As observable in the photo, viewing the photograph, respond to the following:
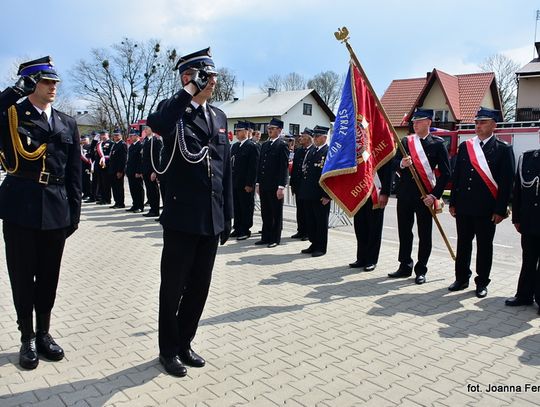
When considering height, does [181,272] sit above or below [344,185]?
below

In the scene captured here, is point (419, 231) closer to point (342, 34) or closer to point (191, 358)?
point (342, 34)

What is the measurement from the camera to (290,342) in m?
4.05

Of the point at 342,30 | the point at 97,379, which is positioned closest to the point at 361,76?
the point at 342,30

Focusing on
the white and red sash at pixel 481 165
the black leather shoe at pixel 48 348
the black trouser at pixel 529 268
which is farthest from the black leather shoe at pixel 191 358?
the white and red sash at pixel 481 165

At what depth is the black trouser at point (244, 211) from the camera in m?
8.84

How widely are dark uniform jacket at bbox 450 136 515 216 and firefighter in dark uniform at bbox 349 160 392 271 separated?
38.0 inches

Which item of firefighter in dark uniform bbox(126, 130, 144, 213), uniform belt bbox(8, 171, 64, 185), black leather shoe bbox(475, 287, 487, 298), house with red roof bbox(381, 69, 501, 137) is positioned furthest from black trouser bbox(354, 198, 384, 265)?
house with red roof bbox(381, 69, 501, 137)

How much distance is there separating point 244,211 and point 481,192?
177 inches

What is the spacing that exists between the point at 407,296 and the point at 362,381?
2.25 m

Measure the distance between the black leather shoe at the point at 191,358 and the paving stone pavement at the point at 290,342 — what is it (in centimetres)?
6

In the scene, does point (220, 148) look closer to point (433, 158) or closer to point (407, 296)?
point (407, 296)

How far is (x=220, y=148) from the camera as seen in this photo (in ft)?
11.3

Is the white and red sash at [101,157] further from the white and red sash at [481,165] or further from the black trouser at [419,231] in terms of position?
the white and red sash at [481,165]

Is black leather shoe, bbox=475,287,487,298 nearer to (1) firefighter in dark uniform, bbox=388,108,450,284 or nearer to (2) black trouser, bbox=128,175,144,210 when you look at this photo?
(1) firefighter in dark uniform, bbox=388,108,450,284
